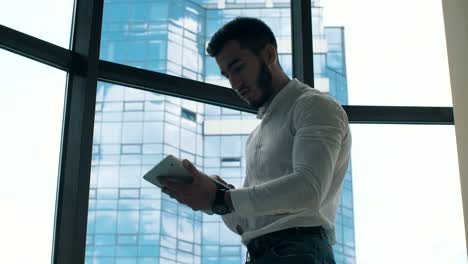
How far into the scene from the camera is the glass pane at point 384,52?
13.8 ft

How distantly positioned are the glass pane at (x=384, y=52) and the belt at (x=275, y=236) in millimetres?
2234

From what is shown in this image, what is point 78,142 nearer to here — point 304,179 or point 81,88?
point 81,88

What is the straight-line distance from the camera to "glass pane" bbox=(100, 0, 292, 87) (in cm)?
373

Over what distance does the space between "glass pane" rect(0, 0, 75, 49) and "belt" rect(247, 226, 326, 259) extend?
182 centimetres

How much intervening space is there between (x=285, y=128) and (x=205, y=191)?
29 cm

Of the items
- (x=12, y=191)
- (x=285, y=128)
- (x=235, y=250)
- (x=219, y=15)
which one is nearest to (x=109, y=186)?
(x=12, y=191)

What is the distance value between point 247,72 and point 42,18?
1.59 m

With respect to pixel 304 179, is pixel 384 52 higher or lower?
higher

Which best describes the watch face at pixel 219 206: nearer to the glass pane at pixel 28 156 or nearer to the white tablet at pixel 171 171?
the white tablet at pixel 171 171

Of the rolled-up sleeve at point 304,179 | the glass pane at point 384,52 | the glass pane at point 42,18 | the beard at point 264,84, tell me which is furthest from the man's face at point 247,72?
the glass pane at point 384,52

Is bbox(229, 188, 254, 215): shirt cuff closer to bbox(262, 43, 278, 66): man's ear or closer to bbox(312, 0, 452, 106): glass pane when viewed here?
bbox(262, 43, 278, 66): man's ear

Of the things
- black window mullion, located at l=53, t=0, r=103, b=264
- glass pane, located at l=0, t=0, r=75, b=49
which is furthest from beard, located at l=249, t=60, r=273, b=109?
glass pane, located at l=0, t=0, r=75, b=49

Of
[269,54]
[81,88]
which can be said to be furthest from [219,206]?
[81,88]

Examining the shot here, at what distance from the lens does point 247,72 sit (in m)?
2.21
